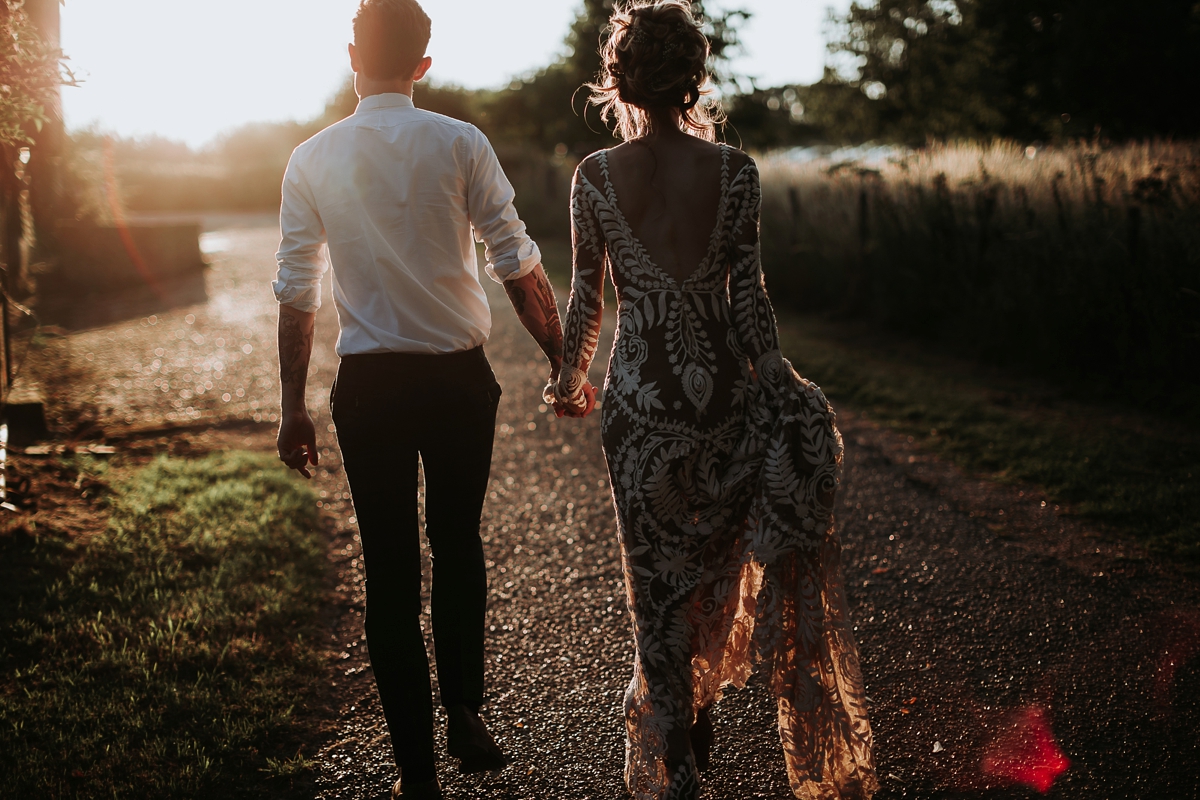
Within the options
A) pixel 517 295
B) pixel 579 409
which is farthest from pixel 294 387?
pixel 579 409

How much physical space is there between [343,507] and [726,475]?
11.6ft

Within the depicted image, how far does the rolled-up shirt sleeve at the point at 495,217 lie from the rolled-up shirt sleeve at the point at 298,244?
1.43 ft

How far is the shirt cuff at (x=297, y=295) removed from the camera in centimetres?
239

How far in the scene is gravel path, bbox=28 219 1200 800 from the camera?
268 centimetres

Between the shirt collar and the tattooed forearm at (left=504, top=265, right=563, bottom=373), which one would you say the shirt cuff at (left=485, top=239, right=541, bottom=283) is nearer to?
the tattooed forearm at (left=504, top=265, right=563, bottom=373)

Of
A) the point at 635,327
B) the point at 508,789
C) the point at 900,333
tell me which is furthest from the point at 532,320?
the point at 900,333

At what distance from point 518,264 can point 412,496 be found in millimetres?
736

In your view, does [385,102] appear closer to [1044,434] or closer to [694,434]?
[694,434]

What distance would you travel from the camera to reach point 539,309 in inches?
102

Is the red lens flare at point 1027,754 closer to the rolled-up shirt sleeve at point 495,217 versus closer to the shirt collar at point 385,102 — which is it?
the rolled-up shirt sleeve at point 495,217

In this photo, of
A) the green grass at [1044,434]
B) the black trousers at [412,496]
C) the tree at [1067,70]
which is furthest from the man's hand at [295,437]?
the tree at [1067,70]

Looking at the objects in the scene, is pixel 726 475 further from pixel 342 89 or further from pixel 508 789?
pixel 342 89

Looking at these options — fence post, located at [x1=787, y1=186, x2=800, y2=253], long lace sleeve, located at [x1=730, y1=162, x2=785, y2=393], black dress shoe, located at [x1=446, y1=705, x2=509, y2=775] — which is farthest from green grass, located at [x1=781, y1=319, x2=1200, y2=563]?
black dress shoe, located at [x1=446, y1=705, x2=509, y2=775]

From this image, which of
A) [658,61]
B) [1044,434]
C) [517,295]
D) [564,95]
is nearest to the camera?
[658,61]
